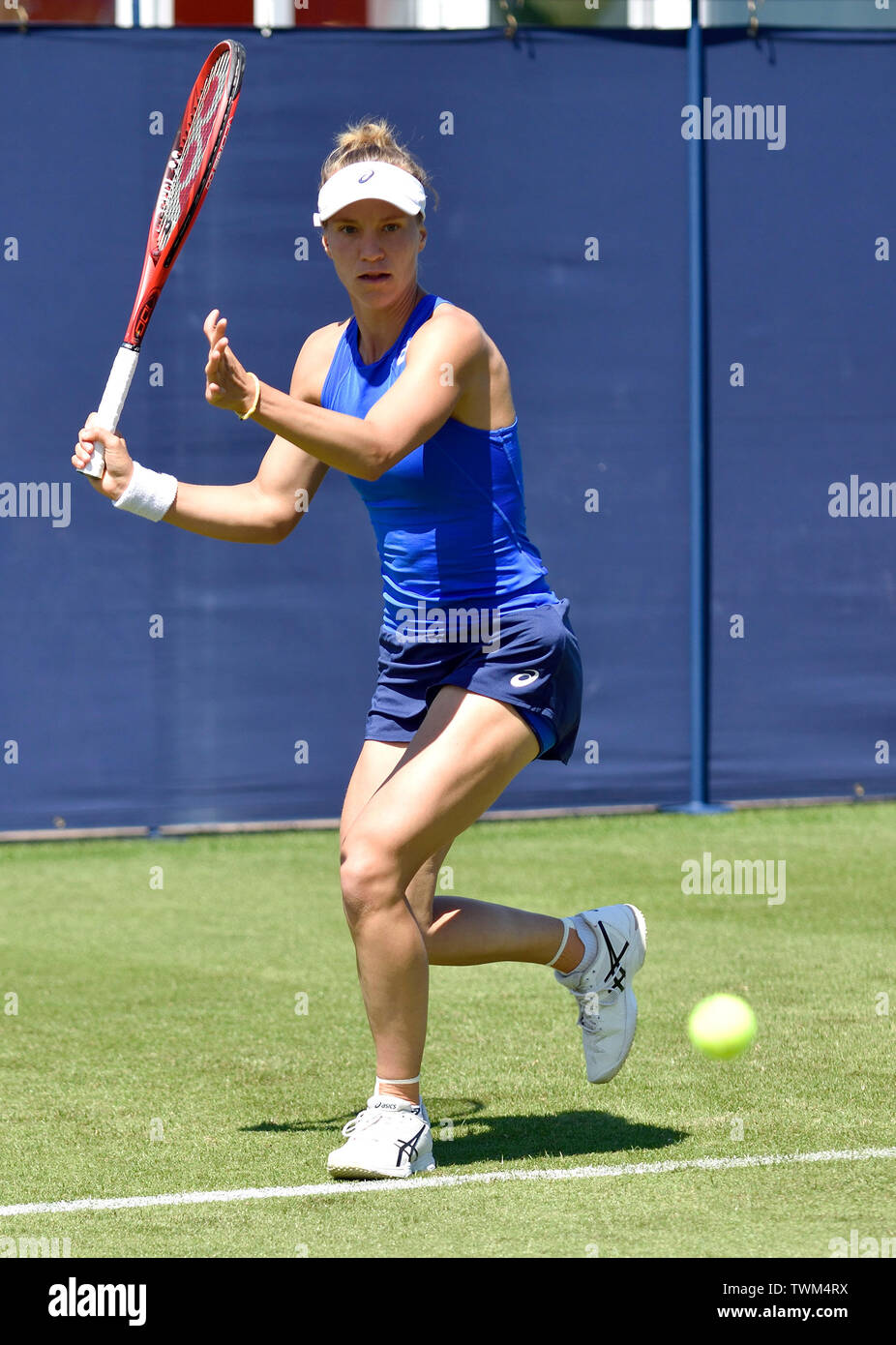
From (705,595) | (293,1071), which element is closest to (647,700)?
(705,595)

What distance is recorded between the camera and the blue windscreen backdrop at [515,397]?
28.7 ft

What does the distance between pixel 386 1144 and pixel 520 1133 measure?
1.64ft

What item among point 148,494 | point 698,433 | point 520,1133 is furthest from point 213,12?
point 520,1133

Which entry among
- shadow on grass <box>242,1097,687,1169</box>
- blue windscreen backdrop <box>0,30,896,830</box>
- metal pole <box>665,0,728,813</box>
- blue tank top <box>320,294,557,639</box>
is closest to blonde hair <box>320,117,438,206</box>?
blue tank top <box>320,294,557,639</box>

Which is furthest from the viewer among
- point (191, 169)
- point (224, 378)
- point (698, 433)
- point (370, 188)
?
point (698, 433)

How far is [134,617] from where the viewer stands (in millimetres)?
8859

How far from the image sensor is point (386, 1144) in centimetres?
389

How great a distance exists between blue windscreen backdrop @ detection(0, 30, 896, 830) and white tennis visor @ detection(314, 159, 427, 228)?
4.82 meters

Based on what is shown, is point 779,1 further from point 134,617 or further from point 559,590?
point 134,617

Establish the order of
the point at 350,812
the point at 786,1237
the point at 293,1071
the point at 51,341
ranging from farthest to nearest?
the point at 51,341, the point at 293,1071, the point at 350,812, the point at 786,1237

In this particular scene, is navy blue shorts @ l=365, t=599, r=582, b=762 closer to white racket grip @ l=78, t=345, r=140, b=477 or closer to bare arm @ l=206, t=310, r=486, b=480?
bare arm @ l=206, t=310, r=486, b=480

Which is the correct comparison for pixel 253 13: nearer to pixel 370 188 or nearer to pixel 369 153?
pixel 369 153

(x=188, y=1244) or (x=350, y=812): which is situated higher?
(x=350, y=812)
